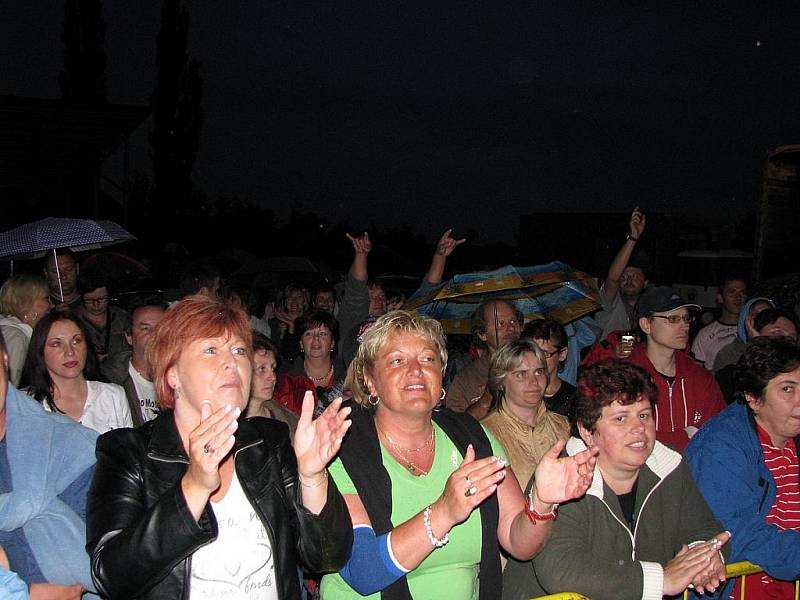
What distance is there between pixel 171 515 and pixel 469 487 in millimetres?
1038

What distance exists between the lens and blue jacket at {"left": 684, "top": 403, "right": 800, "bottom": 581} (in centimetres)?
347

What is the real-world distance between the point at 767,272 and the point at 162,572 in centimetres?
924

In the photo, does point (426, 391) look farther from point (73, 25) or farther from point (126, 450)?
point (73, 25)

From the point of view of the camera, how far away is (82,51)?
99.2 feet

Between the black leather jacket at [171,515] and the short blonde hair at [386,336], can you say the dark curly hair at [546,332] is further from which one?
the black leather jacket at [171,515]

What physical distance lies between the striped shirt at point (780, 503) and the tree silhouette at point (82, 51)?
31375 millimetres

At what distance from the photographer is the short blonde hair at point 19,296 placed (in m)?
5.54

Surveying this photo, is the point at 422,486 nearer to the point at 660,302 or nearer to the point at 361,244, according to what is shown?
the point at 660,302

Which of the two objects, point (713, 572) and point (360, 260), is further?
point (360, 260)

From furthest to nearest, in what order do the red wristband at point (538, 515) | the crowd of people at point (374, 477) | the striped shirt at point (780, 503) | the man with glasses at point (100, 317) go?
the man with glasses at point (100, 317) < the striped shirt at point (780, 503) < the red wristband at point (538, 515) < the crowd of people at point (374, 477)

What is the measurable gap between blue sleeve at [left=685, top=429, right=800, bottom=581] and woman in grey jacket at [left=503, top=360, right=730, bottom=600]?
0.22m

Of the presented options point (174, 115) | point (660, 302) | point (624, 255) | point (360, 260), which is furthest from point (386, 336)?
point (174, 115)

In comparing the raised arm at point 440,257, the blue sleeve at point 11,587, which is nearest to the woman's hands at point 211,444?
the blue sleeve at point 11,587

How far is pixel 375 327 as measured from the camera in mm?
3373
